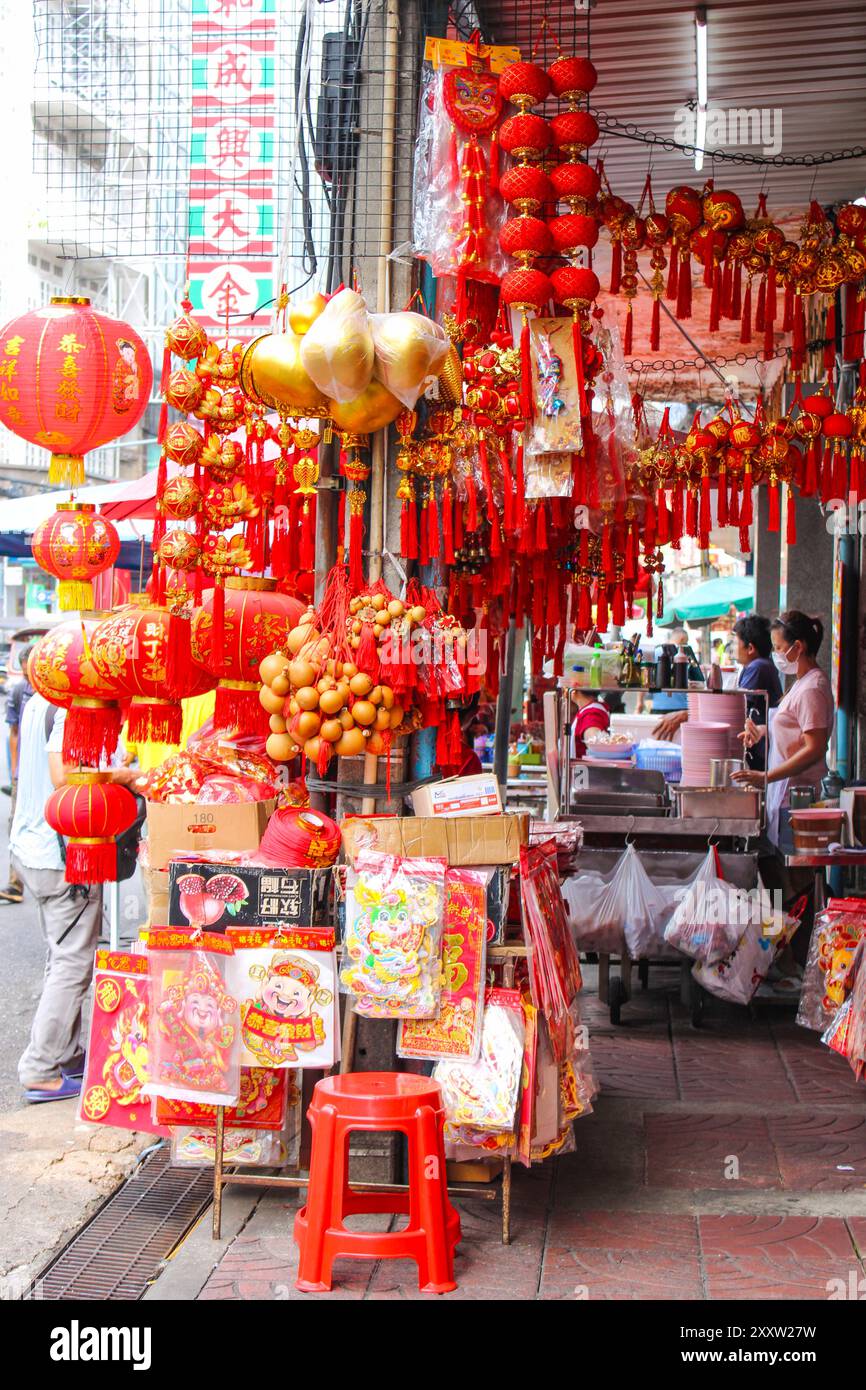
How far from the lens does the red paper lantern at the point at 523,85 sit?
165 inches

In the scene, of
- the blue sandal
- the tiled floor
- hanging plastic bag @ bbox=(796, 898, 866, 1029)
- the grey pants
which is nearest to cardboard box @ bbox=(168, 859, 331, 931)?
the tiled floor

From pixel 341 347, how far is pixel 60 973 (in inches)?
123

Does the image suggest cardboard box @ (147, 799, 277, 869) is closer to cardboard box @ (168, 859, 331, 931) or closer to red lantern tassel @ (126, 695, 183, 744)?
cardboard box @ (168, 859, 331, 931)

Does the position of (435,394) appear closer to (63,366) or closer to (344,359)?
(344,359)

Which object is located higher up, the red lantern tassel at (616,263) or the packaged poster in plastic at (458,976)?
the red lantern tassel at (616,263)

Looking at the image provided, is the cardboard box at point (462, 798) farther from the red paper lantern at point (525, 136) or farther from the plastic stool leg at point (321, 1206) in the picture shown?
the red paper lantern at point (525, 136)

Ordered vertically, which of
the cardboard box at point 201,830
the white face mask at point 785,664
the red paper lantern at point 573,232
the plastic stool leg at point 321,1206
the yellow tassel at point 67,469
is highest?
the red paper lantern at point 573,232

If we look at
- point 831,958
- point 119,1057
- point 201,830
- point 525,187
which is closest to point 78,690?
point 201,830

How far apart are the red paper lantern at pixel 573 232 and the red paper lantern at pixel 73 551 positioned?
1.85 m

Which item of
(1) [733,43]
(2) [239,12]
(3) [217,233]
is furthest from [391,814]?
(1) [733,43]

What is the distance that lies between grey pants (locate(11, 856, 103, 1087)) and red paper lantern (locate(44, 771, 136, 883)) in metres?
0.98

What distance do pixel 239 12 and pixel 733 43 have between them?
7.01 ft

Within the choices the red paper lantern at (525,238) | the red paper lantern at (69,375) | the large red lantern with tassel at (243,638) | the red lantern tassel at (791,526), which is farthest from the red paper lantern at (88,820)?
the red lantern tassel at (791,526)

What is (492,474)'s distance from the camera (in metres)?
4.50
